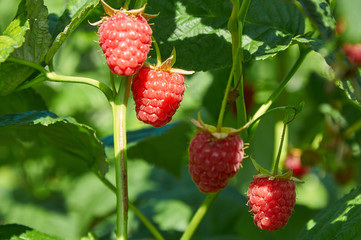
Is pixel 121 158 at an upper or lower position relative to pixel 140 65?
lower

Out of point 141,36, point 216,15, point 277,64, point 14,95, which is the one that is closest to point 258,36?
point 216,15

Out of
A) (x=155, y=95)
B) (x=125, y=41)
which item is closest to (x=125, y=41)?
(x=125, y=41)

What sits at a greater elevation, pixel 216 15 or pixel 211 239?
pixel 216 15

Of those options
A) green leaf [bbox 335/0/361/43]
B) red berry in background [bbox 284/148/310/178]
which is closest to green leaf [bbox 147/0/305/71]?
green leaf [bbox 335/0/361/43]

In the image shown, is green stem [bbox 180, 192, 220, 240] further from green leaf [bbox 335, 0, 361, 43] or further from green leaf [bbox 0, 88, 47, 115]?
green leaf [bbox 335, 0, 361, 43]

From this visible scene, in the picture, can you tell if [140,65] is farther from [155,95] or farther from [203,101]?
[203,101]

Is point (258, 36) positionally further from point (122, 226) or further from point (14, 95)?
point (14, 95)

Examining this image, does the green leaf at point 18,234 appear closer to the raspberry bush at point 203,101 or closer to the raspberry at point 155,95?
the raspberry bush at point 203,101

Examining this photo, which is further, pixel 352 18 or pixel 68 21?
pixel 68 21
